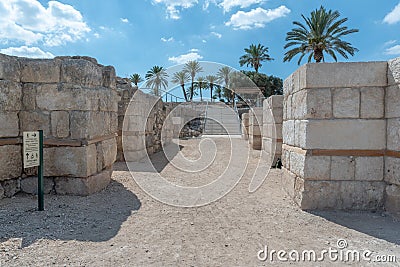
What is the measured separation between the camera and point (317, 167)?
3.74 m

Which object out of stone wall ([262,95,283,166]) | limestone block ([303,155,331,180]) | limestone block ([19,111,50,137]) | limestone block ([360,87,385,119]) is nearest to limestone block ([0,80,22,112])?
limestone block ([19,111,50,137])

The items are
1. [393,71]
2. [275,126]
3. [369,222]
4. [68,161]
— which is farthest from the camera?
[275,126]

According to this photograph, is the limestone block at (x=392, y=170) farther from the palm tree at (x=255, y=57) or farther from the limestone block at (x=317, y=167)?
the palm tree at (x=255, y=57)

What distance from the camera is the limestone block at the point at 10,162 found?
3.90 m

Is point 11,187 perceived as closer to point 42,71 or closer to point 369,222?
point 42,71

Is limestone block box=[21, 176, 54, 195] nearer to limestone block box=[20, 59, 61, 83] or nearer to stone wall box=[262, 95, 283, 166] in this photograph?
limestone block box=[20, 59, 61, 83]

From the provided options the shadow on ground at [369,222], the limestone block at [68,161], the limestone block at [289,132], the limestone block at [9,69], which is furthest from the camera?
the limestone block at [289,132]

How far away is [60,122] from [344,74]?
13.7 feet

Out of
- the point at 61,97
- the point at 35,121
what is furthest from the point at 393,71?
the point at 35,121

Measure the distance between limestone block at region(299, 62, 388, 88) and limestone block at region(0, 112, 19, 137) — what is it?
4.29 m

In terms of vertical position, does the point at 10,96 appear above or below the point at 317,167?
above

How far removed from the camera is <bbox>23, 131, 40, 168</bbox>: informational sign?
3.40 metres

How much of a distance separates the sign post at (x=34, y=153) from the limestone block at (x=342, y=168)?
386 centimetres

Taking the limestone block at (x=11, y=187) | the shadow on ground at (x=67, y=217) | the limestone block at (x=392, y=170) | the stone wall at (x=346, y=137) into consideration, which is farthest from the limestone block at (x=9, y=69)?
the limestone block at (x=392, y=170)
